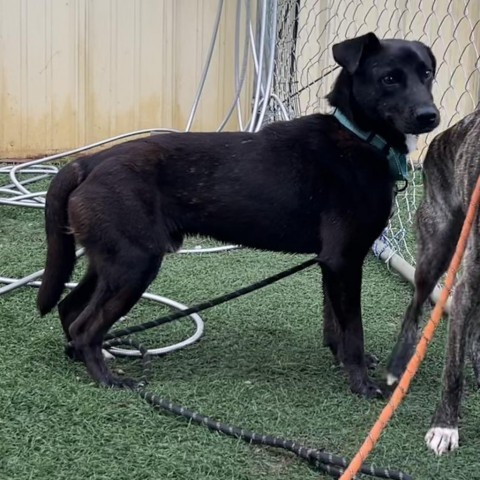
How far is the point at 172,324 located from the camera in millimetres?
3924

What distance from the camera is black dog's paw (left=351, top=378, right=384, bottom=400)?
3.22 metres

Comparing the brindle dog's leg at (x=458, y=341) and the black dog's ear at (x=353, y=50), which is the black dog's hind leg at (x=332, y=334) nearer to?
the brindle dog's leg at (x=458, y=341)

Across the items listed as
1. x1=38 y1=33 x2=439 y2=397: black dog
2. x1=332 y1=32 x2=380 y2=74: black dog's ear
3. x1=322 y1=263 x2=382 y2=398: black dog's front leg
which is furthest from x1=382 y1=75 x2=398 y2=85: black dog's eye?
x1=322 y1=263 x2=382 y2=398: black dog's front leg

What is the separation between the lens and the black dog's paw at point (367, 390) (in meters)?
3.22

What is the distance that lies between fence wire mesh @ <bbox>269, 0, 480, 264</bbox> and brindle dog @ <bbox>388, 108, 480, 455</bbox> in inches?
128

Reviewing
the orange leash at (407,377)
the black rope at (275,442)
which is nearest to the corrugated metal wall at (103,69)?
the black rope at (275,442)

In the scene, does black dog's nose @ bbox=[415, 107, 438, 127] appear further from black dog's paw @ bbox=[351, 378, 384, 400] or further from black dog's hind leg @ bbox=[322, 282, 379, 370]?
black dog's paw @ bbox=[351, 378, 384, 400]

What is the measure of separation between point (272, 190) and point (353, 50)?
0.57m

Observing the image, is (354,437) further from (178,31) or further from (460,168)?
(178,31)

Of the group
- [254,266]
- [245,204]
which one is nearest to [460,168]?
[245,204]

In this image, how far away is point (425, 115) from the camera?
313 cm

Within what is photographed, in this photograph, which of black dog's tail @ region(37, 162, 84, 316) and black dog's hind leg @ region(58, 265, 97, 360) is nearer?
black dog's tail @ region(37, 162, 84, 316)

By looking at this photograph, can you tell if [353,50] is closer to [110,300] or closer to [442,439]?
[110,300]

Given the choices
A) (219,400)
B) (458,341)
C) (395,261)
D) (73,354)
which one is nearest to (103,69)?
(395,261)
